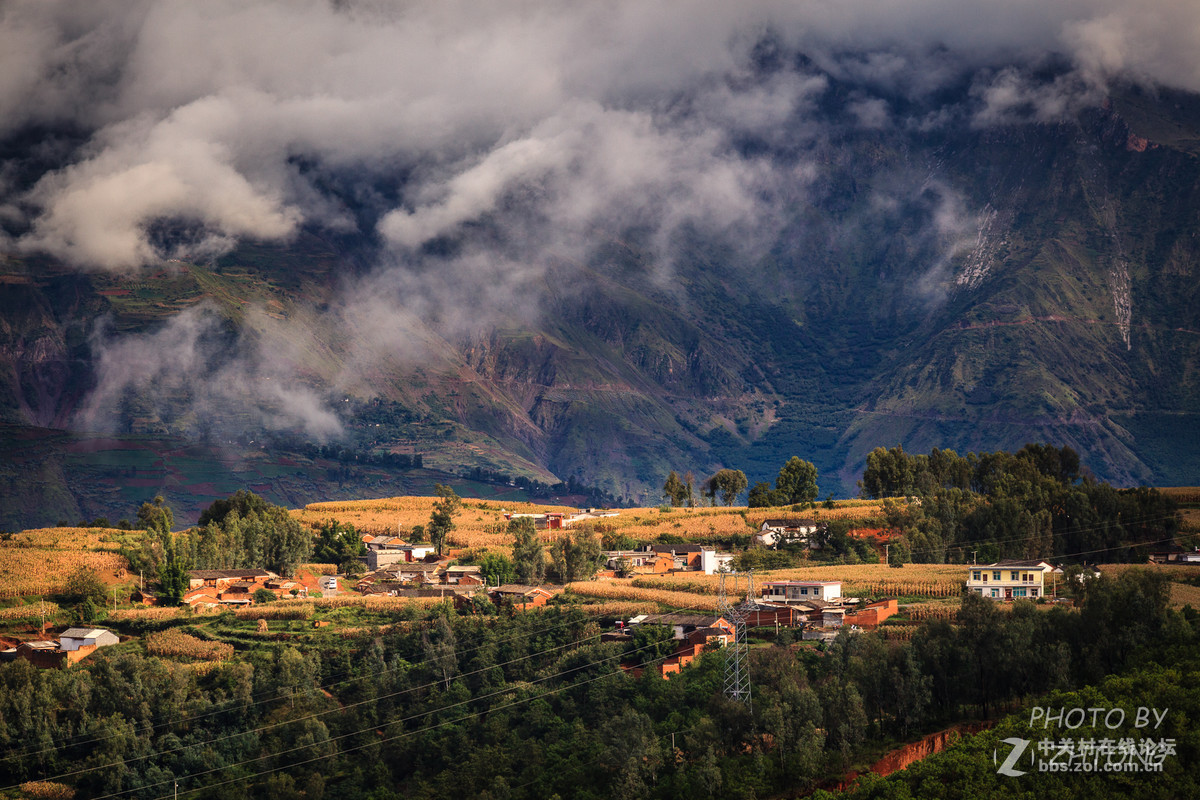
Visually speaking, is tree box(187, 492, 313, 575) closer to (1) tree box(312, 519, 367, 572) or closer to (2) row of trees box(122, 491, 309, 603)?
(2) row of trees box(122, 491, 309, 603)

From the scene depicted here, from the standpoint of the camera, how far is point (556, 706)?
227ft

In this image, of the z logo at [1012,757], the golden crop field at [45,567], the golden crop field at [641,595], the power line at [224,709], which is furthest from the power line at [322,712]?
the z logo at [1012,757]

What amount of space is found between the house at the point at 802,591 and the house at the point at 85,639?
43.8 meters

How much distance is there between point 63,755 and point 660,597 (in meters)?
39.6

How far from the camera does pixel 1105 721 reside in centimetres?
4916

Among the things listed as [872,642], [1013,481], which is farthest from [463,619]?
[1013,481]

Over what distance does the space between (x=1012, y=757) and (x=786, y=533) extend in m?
64.4

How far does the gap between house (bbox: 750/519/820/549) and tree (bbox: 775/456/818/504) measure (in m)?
22.9

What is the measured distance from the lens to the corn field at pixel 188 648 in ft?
259

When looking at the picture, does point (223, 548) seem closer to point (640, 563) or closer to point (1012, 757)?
point (640, 563)

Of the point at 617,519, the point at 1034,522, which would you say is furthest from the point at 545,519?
the point at 1034,522

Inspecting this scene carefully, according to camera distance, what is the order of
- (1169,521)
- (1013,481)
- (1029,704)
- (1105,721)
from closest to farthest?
(1105,721) → (1029,704) → (1169,521) → (1013,481)

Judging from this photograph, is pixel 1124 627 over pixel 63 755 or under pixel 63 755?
over

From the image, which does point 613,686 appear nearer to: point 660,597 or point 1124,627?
point 660,597
